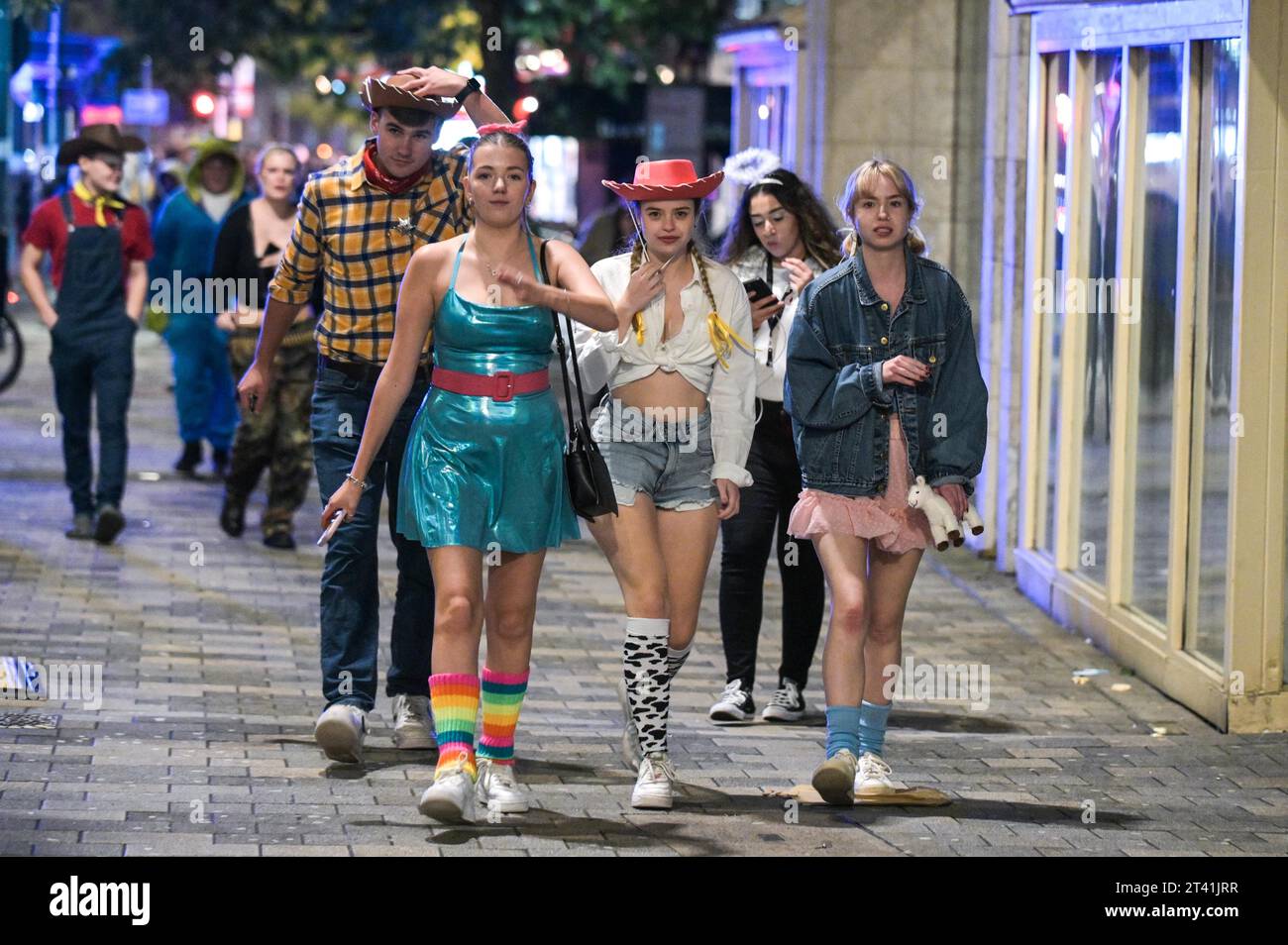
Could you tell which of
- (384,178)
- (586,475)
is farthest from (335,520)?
(384,178)

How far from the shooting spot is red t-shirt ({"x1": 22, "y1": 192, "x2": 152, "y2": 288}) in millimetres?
12086

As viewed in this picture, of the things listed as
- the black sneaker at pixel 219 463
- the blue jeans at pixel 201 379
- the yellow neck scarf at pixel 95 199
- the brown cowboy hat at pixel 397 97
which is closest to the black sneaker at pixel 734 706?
the brown cowboy hat at pixel 397 97

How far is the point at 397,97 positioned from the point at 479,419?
1.30 m

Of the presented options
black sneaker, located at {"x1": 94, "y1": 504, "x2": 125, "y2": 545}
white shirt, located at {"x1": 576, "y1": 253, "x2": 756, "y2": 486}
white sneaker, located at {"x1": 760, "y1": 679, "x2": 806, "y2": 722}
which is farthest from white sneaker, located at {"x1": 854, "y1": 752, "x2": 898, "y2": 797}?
black sneaker, located at {"x1": 94, "y1": 504, "x2": 125, "y2": 545}

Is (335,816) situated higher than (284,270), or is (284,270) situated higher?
(284,270)

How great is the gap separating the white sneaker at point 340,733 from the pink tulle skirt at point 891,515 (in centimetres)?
153

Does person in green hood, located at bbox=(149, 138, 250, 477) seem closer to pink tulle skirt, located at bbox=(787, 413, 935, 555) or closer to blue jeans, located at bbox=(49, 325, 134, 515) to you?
blue jeans, located at bbox=(49, 325, 134, 515)

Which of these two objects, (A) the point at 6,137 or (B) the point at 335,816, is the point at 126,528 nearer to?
(B) the point at 335,816

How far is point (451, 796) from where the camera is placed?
616cm

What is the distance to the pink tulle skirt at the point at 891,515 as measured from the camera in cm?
679

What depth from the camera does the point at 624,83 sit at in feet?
95.9

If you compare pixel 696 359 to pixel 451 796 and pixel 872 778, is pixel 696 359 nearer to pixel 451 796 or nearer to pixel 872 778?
pixel 872 778
